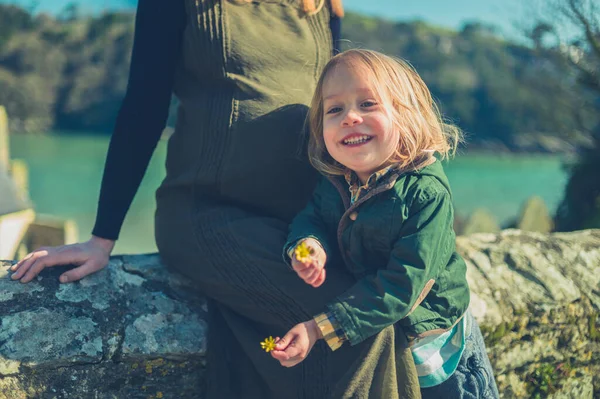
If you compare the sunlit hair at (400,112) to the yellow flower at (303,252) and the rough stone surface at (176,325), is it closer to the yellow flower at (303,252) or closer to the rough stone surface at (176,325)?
the yellow flower at (303,252)

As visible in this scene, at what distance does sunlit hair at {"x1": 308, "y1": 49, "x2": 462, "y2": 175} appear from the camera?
1.61 m

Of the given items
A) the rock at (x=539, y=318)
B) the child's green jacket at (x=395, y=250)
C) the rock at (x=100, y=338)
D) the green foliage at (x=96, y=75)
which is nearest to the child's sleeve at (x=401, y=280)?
the child's green jacket at (x=395, y=250)

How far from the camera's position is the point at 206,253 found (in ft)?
5.88

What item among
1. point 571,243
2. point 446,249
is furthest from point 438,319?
point 571,243

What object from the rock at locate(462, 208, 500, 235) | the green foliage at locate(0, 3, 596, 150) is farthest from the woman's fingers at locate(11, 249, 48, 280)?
the green foliage at locate(0, 3, 596, 150)

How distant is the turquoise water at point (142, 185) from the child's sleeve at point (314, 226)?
16420mm

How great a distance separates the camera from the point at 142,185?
835 inches

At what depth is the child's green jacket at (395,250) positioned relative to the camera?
57.1 inches

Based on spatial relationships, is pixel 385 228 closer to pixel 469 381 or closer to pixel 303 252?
pixel 303 252

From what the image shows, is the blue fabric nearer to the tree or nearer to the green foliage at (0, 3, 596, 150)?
the tree

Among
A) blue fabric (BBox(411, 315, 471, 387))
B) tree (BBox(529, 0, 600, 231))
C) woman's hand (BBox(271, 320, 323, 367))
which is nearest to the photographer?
woman's hand (BBox(271, 320, 323, 367))

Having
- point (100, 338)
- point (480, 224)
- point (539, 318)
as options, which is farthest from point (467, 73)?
point (100, 338)

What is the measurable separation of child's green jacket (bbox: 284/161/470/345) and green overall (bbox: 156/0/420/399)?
0.09 m

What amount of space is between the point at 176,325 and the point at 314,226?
20.9 inches
